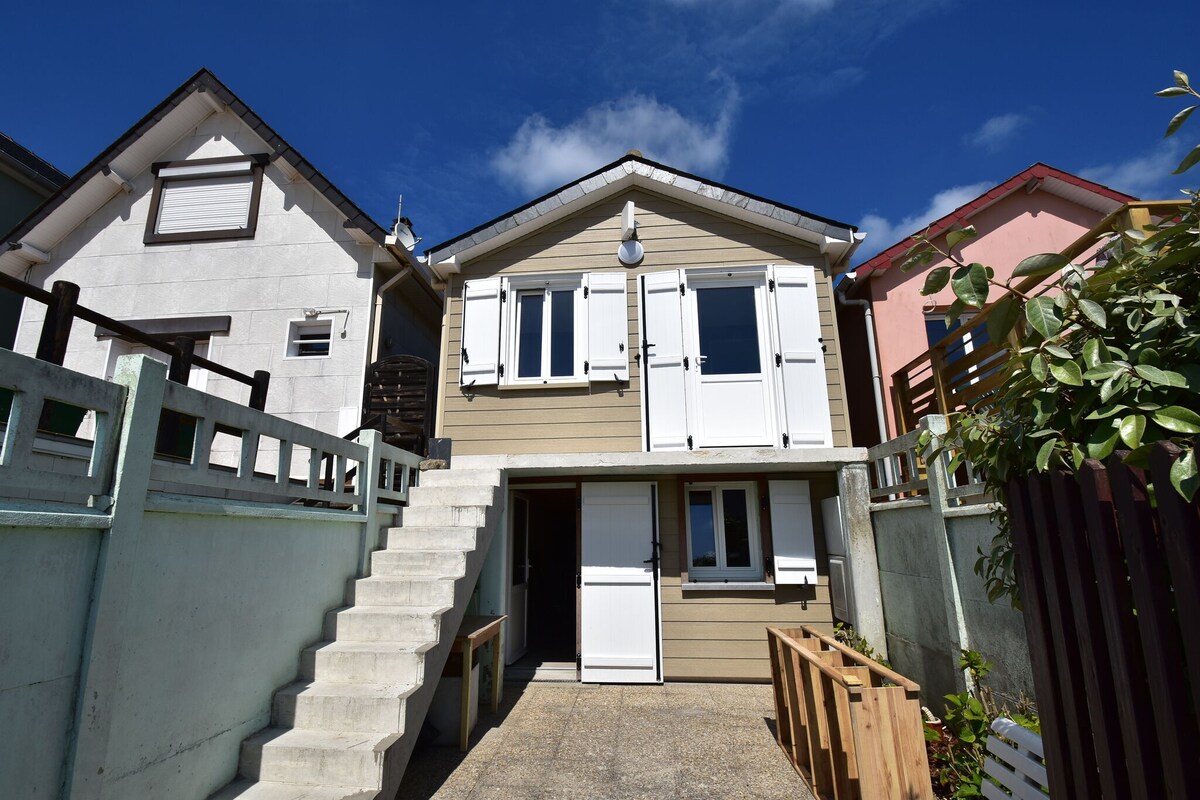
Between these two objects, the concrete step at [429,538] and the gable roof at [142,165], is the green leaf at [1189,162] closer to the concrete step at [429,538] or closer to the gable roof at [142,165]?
the concrete step at [429,538]

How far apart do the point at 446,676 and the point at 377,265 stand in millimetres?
5162

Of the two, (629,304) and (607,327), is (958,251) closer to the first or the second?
(629,304)

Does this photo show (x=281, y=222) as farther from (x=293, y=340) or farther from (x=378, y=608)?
(x=378, y=608)

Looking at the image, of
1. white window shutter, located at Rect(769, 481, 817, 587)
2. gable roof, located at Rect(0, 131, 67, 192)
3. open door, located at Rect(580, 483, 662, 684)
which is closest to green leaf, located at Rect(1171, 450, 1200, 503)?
white window shutter, located at Rect(769, 481, 817, 587)

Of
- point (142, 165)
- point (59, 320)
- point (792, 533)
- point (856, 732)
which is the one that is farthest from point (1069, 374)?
point (142, 165)

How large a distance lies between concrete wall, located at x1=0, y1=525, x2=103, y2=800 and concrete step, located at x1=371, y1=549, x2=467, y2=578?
234cm

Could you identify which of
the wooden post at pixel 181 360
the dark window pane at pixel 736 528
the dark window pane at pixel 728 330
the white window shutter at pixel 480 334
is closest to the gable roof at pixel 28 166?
the white window shutter at pixel 480 334

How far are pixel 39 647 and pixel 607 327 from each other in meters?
5.48

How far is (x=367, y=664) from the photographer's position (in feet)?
12.2

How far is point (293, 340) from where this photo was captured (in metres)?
7.37

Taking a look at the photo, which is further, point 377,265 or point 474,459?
point 377,265

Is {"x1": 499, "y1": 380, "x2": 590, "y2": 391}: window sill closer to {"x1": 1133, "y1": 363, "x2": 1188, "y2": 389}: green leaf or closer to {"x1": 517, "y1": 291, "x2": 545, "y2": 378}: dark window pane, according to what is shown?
{"x1": 517, "y1": 291, "x2": 545, "y2": 378}: dark window pane

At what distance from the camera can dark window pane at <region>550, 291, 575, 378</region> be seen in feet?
22.8

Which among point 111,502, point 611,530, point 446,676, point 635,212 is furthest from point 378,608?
point 635,212
